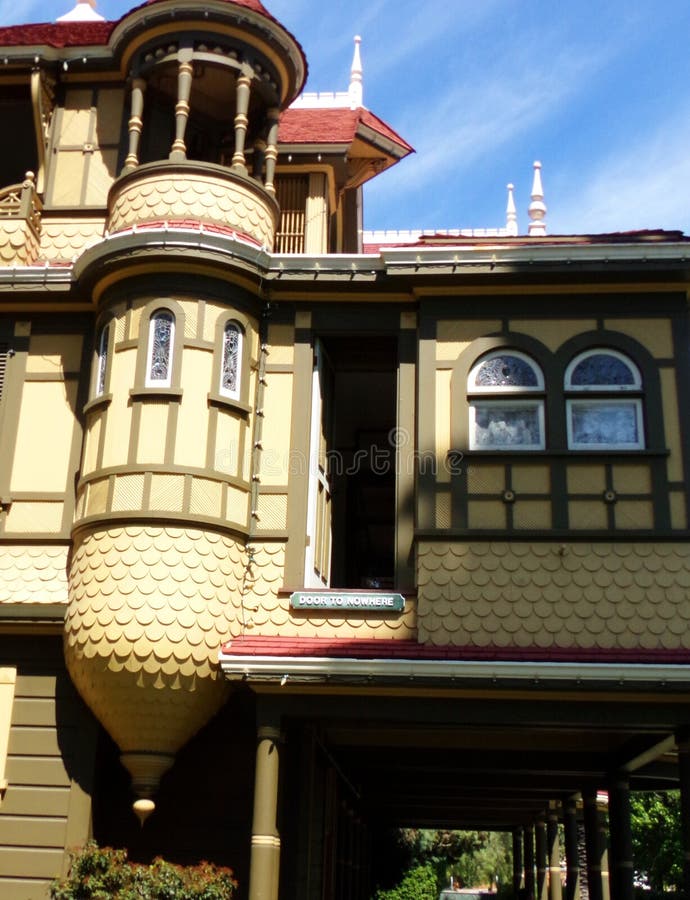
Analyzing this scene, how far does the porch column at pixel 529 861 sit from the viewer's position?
26420mm

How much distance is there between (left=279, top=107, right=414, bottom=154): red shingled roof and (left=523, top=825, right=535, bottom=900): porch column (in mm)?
17205

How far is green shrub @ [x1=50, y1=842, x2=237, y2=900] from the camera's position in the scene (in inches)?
458

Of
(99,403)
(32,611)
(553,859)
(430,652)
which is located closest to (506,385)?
(430,652)

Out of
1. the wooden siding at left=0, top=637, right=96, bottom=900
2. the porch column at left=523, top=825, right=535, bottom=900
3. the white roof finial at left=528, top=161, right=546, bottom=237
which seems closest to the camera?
the wooden siding at left=0, top=637, right=96, bottom=900

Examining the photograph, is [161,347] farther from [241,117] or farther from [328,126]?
[328,126]

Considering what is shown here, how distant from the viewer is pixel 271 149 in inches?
630

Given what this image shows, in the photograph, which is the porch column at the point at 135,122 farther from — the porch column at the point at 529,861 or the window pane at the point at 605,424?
the porch column at the point at 529,861

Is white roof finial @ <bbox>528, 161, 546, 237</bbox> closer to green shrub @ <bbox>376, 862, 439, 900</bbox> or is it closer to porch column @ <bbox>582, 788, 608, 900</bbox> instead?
porch column @ <bbox>582, 788, 608, 900</bbox>

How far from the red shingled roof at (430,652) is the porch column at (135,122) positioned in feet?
22.4

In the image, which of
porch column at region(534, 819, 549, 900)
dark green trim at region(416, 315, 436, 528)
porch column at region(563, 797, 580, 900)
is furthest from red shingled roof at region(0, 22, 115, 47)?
porch column at region(534, 819, 549, 900)

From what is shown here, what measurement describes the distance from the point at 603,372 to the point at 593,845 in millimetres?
7909

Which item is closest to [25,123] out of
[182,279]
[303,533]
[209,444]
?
[182,279]

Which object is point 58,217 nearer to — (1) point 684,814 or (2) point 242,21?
(2) point 242,21

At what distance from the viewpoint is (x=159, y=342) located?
47.0ft
